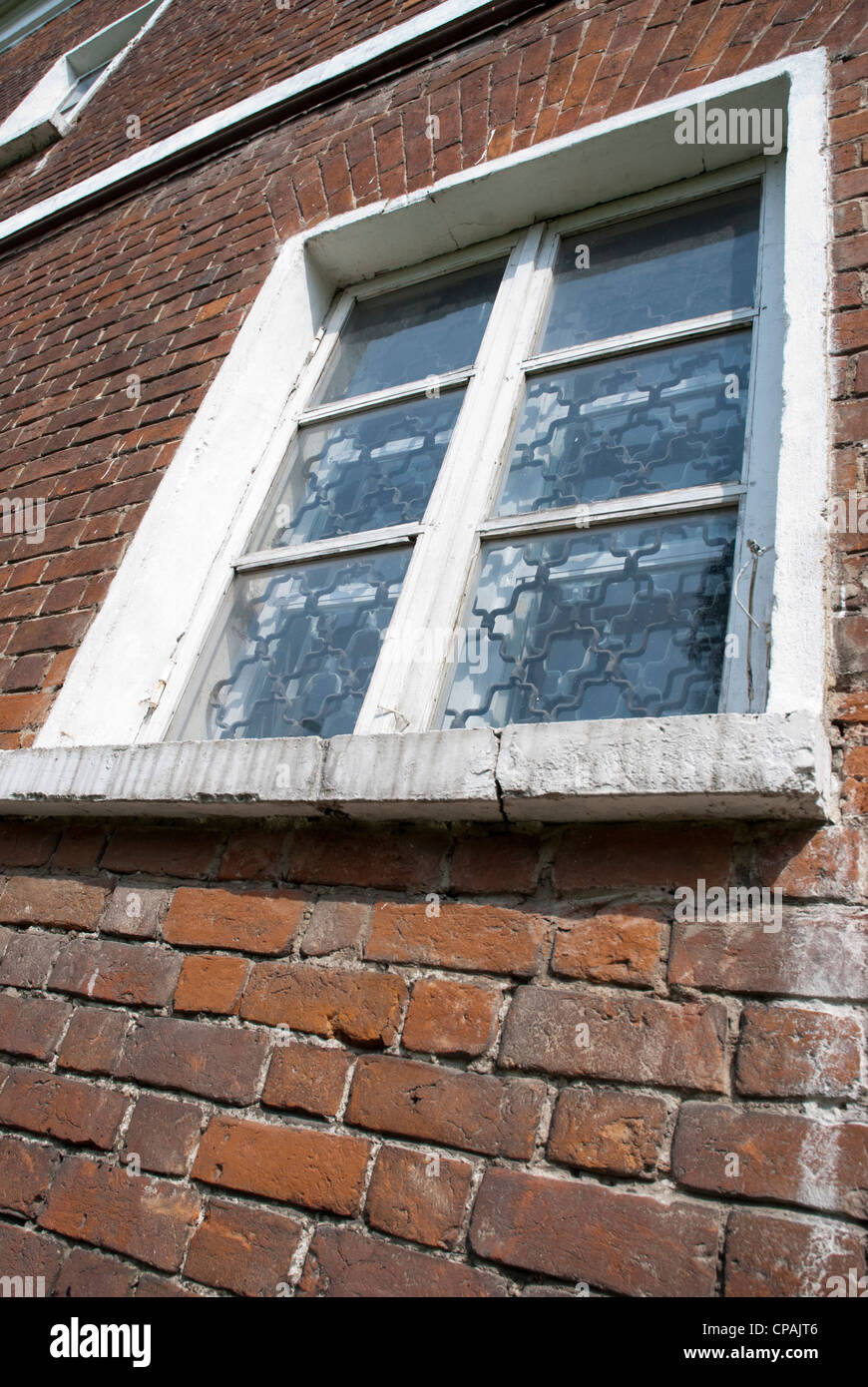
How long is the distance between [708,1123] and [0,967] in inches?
54.8

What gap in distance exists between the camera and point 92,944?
5.55ft

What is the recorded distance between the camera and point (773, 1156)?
3.43 feet

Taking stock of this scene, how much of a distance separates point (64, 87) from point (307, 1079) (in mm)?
6278

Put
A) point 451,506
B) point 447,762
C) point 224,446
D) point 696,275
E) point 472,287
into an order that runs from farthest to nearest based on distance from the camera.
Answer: point 472,287
point 224,446
point 696,275
point 451,506
point 447,762

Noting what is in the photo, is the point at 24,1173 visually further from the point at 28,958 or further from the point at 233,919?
the point at 233,919

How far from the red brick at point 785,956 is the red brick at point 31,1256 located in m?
1.07

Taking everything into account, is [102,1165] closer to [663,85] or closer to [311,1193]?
[311,1193]

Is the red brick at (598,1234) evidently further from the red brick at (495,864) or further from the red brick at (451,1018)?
the red brick at (495,864)

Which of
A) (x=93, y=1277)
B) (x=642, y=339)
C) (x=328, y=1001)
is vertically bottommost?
(x=93, y=1277)

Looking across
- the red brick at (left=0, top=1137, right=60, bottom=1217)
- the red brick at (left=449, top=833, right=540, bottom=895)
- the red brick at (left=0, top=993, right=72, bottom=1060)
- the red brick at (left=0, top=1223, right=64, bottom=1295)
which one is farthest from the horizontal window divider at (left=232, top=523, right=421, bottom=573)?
the red brick at (left=0, top=1223, right=64, bottom=1295)

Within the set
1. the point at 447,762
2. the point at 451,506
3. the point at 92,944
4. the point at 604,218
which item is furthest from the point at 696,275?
the point at 92,944

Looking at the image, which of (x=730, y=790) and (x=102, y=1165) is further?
(x=102, y=1165)

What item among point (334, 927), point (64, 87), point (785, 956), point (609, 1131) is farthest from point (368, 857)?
point (64, 87)

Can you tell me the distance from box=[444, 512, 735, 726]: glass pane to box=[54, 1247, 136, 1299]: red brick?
1046 mm
